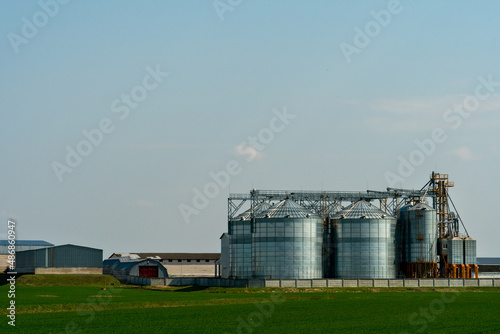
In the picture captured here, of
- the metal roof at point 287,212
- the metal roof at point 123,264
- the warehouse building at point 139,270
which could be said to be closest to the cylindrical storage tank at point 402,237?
the metal roof at point 287,212

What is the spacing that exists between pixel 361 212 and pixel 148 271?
144 feet

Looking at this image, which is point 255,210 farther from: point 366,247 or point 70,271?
point 70,271

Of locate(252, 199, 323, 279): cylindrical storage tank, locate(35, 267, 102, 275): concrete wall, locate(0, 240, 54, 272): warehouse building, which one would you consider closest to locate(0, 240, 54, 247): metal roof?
locate(0, 240, 54, 272): warehouse building

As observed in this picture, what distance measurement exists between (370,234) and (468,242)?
53.8 feet

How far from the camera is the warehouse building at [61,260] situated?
125438mm

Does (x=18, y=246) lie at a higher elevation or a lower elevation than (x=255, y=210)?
lower

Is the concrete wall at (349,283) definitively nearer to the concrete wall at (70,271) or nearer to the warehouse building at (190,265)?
the concrete wall at (70,271)

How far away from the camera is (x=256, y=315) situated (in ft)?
182

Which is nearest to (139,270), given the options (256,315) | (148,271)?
(148,271)

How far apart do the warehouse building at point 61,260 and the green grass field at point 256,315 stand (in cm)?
5174

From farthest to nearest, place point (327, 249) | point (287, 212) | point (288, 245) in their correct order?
1. point (327, 249)
2. point (287, 212)
3. point (288, 245)

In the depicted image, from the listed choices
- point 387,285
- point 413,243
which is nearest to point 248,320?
point 387,285

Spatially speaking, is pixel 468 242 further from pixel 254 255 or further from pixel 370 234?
pixel 254 255

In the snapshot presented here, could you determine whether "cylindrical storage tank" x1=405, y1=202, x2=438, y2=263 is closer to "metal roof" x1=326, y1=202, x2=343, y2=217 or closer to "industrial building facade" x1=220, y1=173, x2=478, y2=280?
"industrial building facade" x1=220, y1=173, x2=478, y2=280
